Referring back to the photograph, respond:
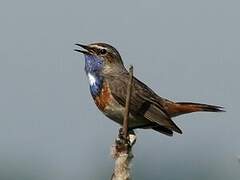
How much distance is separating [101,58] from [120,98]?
725 mm

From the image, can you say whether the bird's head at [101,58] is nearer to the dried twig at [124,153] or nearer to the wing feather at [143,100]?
the wing feather at [143,100]

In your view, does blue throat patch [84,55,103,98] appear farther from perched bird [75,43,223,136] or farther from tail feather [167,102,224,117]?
tail feather [167,102,224,117]

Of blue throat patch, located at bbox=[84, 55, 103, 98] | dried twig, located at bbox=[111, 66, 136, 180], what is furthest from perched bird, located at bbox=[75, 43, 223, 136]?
dried twig, located at bbox=[111, 66, 136, 180]

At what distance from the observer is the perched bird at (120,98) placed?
706 cm

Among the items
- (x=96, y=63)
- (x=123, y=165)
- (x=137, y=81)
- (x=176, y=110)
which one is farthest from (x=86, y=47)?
(x=123, y=165)

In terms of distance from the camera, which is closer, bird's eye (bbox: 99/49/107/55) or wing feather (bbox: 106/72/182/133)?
wing feather (bbox: 106/72/182/133)

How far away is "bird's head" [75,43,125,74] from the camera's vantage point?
769cm

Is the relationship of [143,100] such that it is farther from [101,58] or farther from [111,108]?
[101,58]

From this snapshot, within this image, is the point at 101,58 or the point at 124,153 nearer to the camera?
the point at 124,153

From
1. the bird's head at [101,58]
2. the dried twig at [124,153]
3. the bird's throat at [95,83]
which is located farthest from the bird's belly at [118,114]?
the dried twig at [124,153]

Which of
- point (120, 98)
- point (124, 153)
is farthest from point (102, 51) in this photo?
point (124, 153)

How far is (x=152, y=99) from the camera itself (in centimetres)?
779

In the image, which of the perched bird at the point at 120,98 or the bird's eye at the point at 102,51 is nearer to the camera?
the perched bird at the point at 120,98

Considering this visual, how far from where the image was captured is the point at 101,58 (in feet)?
25.8
